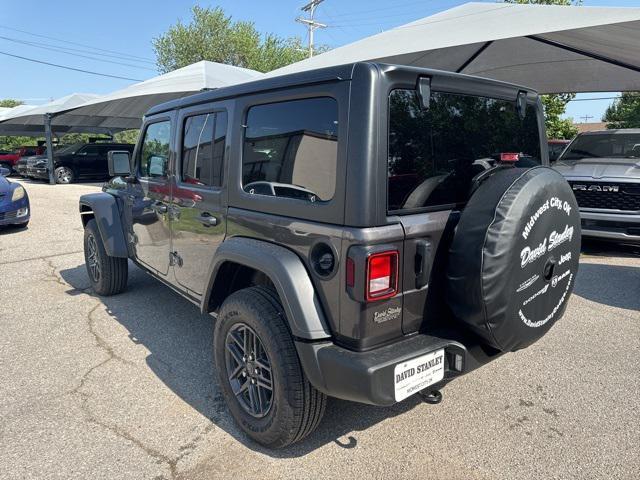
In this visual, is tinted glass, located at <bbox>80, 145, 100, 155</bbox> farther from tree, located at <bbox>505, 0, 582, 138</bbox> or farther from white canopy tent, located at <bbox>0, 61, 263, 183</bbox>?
tree, located at <bbox>505, 0, 582, 138</bbox>

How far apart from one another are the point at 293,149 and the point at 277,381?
1146mm

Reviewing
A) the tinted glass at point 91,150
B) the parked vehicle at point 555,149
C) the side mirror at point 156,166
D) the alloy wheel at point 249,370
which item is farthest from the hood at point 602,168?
the tinted glass at point 91,150

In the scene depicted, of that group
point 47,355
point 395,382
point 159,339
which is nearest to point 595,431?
point 395,382

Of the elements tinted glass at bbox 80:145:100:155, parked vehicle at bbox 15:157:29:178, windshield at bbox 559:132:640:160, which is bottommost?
parked vehicle at bbox 15:157:29:178

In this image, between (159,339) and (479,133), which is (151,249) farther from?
(479,133)

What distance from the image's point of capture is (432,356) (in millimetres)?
2090

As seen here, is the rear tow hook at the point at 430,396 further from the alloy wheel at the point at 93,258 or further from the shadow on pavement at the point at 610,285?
the alloy wheel at the point at 93,258

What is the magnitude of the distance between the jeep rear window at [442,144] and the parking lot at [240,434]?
1307 mm

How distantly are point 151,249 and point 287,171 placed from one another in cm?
203

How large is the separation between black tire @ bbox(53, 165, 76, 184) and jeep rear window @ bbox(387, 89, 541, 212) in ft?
Answer: 62.8

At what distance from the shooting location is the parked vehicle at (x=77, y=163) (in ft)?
59.4

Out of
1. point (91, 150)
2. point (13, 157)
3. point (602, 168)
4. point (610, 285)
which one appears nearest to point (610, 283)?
point (610, 285)

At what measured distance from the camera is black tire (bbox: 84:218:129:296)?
459 centimetres

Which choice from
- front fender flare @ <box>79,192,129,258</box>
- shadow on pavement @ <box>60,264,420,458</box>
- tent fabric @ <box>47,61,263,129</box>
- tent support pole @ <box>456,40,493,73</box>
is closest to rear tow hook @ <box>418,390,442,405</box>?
shadow on pavement @ <box>60,264,420,458</box>
